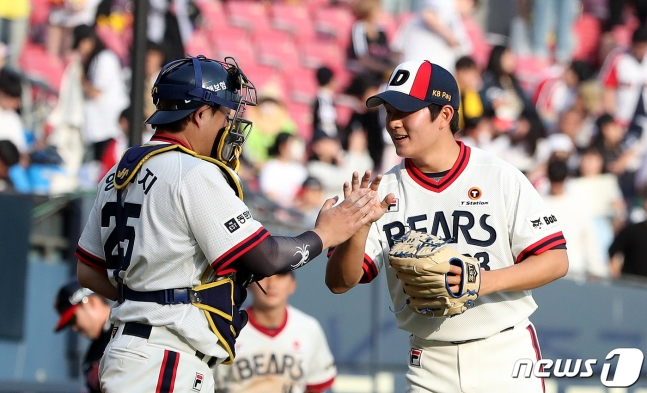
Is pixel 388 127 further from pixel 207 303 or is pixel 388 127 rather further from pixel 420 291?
pixel 207 303

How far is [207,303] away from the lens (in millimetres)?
3357

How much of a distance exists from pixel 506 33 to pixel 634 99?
1.87m

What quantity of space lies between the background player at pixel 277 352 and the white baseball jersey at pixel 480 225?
1815 millimetres

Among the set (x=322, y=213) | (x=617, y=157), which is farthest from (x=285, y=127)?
(x=322, y=213)

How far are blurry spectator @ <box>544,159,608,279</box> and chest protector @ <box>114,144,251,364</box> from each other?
5629 mm

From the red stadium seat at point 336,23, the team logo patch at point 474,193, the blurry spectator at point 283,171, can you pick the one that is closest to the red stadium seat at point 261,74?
the red stadium seat at point 336,23

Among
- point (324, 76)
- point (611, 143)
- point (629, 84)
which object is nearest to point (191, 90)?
point (324, 76)

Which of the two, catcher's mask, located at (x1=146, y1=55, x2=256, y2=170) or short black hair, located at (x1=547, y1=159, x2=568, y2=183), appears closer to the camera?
catcher's mask, located at (x1=146, y1=55, x2=256, y2=170)

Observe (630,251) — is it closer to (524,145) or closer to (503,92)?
(524,145)

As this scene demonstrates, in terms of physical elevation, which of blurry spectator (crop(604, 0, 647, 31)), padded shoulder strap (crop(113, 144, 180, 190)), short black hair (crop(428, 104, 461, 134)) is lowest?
padded shoulder strap (crop(113, 144, 180, 190))

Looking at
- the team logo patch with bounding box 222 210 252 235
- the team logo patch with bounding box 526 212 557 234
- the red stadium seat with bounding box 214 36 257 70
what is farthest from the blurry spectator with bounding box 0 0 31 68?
the team logo patch with bounding box 526 212 557 234

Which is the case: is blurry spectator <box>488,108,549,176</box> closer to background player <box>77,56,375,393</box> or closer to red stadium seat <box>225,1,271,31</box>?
red stadium seat <box>225,1,271,31</box>

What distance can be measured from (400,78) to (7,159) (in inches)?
206

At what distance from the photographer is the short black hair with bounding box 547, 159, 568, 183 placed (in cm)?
959
